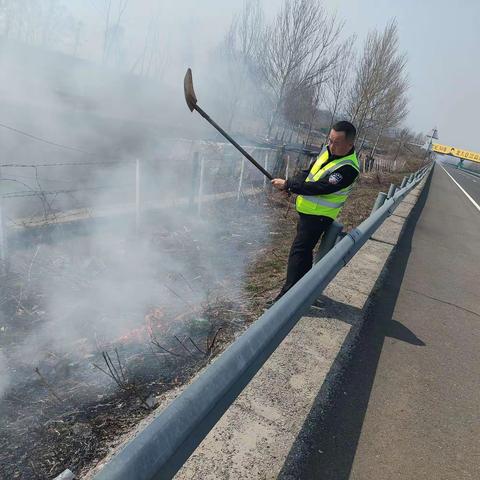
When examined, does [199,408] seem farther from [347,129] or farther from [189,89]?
[189,89]

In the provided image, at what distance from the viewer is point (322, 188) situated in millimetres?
2643

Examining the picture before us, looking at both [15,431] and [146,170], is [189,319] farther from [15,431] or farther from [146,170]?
[146,170]

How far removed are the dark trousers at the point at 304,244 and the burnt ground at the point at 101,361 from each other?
0.36m

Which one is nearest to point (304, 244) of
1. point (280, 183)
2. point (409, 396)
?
point (280, 183)

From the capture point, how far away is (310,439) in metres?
1.59

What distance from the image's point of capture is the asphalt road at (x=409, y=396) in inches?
61.8

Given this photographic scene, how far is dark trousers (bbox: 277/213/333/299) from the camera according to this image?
2.84m

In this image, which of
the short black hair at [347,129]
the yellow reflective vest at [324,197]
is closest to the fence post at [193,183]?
the yellow reflective vest at [324,197]

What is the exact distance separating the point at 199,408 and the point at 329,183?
6.48ft

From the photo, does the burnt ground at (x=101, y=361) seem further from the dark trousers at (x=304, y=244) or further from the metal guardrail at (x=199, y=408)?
the metal guardrail at (x=199, y=408)

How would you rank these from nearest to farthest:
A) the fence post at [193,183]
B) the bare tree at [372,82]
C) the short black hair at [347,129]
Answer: the short black hair at [347,129] < the fence post at [193,183] < the bare tree at [372,82]

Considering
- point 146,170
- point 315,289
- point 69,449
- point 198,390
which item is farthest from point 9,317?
point 146,170

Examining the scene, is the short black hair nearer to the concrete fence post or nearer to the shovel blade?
the shovel blade

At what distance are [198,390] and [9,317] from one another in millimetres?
2767
